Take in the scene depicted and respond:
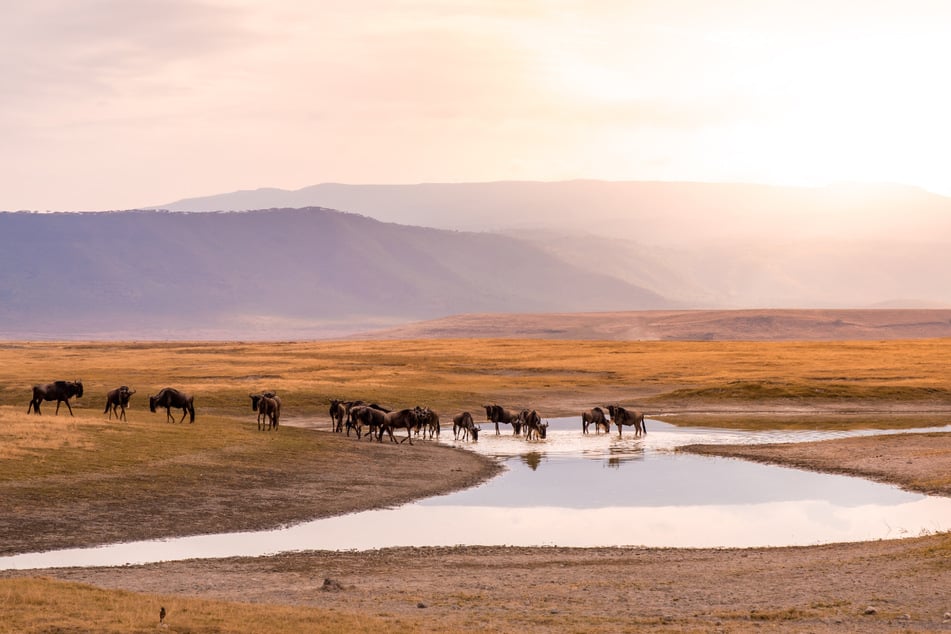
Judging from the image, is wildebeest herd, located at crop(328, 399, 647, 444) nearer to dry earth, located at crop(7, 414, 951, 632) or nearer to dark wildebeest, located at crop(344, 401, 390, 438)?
dark wildebeest, located at crop(344, 401, 390, 438)

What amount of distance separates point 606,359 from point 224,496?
76691 millimetres

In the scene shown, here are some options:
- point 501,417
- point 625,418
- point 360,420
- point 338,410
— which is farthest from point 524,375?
point 360,420

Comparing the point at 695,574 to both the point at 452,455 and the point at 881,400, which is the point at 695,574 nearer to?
the point at 452,455

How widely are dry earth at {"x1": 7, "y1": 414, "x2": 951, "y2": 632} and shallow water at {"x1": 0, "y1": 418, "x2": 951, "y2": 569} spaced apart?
6.77 ft

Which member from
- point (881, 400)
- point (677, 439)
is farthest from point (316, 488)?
point (881, 400)

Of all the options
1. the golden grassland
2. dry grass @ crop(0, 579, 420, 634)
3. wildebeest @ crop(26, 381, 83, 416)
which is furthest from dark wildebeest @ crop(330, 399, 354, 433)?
dry grass @ crop(0, 579, 420, 634)

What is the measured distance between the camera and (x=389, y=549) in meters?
26.2

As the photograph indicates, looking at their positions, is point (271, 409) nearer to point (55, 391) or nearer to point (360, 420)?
point (360, 420)

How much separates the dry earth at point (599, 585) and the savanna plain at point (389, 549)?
8 cm

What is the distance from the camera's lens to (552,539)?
28.4m

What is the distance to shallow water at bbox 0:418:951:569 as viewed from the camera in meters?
27.6

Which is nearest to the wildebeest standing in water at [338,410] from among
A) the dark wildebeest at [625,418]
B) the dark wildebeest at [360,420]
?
the dark wildebeest at [360,420]

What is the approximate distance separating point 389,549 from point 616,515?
27.4ft

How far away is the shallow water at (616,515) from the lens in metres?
27.6
